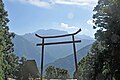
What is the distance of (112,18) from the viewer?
39.7 meters

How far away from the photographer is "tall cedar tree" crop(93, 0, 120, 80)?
129 ft

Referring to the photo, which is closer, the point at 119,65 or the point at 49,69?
the point at 119,65

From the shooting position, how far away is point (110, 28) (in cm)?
3988

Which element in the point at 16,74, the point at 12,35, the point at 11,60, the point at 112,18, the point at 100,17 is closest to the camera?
the point at 112,18

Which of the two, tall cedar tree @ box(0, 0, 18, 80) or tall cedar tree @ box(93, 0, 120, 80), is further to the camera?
tall cedar tree @ box(0, 0, 18, 80)

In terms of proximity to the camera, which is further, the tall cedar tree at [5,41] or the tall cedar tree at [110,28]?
the tall cedar tree at [5,41]

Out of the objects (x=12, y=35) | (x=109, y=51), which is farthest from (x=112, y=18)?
(x=12, y=35)

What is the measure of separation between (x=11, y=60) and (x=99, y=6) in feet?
89.9

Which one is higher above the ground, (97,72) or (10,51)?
(10,51)

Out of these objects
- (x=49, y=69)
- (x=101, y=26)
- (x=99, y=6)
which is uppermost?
(x=99, y=6)

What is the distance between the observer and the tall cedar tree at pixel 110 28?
39250mm

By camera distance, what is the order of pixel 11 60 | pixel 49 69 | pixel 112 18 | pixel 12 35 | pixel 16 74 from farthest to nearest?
1. pixel 49 69
2. pixel 16 74
3. pixel 11 60
4. pixel 12 35
5. pixel 112 18

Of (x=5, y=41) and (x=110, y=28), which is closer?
(x=110, y=28)

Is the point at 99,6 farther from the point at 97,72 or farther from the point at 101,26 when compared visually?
the point at 97,72
